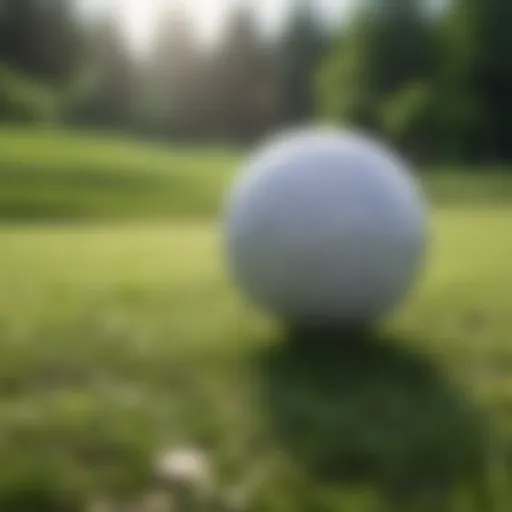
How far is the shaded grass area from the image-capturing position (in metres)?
17.1

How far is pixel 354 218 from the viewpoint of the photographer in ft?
15.7

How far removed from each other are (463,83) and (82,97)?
10652mm

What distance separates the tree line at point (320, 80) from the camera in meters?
26.7

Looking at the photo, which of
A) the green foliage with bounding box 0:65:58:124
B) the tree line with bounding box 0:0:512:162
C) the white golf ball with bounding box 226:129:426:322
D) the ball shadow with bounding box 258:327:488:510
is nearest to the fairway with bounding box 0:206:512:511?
the ball shadow with bounding box 258:327:488:510

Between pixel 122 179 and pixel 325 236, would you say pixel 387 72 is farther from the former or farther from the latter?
pixel 325 236

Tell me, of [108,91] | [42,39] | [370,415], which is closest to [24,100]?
[108,91]

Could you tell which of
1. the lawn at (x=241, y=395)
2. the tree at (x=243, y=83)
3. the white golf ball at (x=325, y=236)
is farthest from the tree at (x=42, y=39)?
the white golf ball at (x=325, y=236)

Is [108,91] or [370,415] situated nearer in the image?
[370,415]

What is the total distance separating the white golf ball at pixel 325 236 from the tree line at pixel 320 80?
20.5 metres

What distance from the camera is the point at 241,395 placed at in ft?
13.9

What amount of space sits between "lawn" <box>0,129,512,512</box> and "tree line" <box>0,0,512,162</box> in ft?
61.9

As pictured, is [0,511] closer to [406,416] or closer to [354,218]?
[406,416]

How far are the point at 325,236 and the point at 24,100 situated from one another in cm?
2101

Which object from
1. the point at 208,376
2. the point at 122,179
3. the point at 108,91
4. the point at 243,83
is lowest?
the point at 122,179
